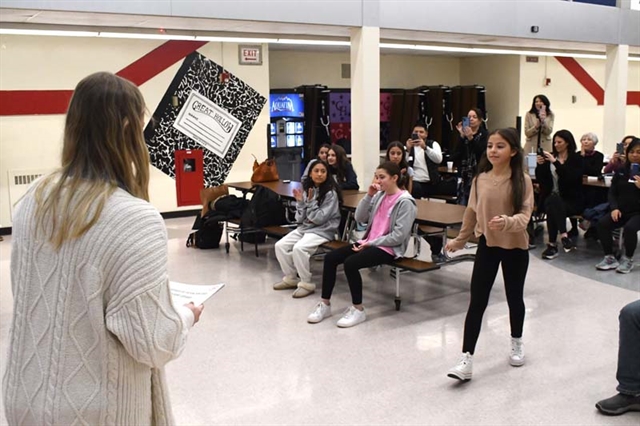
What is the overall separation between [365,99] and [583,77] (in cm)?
839

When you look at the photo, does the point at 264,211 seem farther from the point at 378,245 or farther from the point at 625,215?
the point at 625,215

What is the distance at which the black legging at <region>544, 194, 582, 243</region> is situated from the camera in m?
7.16

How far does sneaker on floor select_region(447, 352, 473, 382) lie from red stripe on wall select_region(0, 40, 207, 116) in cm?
652

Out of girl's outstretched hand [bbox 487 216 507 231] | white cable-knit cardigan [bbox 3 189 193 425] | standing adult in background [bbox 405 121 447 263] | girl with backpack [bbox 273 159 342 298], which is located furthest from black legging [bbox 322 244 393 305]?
white cable-knit cardigan [bbox 3 189 193 425]

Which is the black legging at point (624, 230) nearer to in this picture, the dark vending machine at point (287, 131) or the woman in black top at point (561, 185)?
the woman in black top at point (561, 185)

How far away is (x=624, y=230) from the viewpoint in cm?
644

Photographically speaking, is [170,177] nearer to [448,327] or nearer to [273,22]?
[273,22]

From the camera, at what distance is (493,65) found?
14.1 m

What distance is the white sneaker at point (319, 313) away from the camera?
199 inches

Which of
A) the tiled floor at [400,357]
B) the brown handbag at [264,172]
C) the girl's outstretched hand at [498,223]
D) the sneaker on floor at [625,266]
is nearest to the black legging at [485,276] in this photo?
the girl's outstretched hand at [498,223]

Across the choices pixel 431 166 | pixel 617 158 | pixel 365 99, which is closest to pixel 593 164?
pixel 617 158

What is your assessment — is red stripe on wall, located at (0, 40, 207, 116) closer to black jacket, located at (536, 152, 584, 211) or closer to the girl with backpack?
the girl with backpack

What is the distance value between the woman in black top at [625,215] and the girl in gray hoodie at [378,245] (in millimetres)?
2562

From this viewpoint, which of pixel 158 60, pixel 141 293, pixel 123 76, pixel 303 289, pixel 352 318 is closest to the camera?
pixel 141 293
